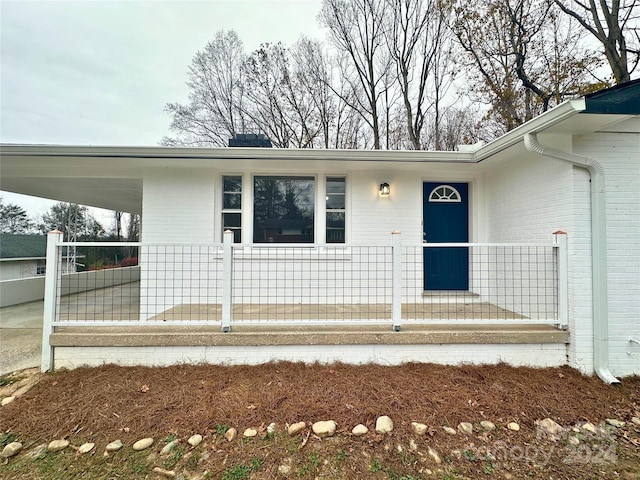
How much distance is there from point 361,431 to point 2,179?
6.85 meters

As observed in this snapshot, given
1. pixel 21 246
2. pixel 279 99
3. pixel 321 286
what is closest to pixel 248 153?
pixel 321 286

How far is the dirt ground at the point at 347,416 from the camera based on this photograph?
2053mm

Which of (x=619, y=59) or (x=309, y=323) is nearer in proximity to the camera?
(x=309, y=323)

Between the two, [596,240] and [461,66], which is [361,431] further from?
[461,66]

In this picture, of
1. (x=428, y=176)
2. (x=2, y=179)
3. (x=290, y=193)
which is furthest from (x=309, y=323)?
(x=2, y=179)

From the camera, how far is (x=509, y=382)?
297 centimetres

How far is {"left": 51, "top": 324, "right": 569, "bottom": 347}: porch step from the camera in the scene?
314cm

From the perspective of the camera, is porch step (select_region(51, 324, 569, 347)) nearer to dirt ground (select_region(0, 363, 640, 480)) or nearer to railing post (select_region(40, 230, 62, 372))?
railing post (select_region(40, 230, 62, 372))

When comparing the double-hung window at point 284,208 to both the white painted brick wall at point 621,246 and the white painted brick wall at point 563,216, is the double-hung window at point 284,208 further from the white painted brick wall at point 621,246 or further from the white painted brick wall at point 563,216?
the white painted brick wall at point 621,246

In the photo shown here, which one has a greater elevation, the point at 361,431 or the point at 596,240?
the point at 596,240

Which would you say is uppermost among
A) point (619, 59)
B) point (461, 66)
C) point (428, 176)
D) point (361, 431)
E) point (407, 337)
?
point (461, 66)

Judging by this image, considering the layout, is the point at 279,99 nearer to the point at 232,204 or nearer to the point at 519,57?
the point at 519,57

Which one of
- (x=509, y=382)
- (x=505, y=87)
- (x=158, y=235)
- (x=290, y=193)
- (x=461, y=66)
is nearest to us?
(x=509, y=382)

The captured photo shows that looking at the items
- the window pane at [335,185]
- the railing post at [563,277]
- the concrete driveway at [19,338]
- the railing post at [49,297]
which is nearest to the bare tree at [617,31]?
the railing post at [563,277]
